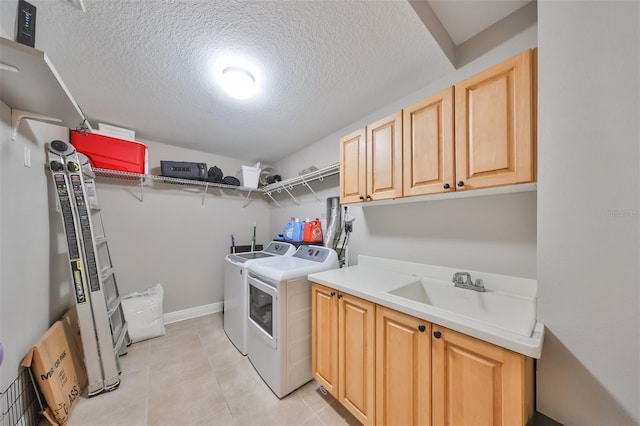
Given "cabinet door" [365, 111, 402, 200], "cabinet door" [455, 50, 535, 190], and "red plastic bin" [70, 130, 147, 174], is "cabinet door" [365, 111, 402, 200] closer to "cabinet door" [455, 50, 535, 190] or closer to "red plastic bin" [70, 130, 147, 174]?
"cabinet door" [455, 50, 535, 190]

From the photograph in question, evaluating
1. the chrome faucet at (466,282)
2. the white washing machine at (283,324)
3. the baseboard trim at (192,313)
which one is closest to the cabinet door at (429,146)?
the chrome faucet at (466,282)

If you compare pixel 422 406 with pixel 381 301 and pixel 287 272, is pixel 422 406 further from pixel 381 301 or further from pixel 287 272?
pixel 287 272

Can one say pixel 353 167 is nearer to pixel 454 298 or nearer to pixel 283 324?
pixel 454 298

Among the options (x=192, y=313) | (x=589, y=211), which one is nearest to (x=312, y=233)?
(x=589, y=211)

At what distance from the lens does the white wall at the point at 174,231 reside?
2455mm

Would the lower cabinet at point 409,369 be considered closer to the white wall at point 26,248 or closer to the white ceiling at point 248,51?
the white ceiling at point 248,51

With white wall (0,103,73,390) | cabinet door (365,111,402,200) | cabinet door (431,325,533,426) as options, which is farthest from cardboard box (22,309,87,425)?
cabinet door (365,111,402,200)

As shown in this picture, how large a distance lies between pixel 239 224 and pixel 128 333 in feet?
5.66

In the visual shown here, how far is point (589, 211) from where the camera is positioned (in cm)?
76

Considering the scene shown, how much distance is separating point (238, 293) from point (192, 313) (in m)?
1.33

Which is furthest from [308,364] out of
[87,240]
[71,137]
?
[71,137]

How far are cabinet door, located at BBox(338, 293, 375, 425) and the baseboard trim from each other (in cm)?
239

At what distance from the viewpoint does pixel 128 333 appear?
218 centimetres

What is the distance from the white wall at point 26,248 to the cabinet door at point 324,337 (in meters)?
1.71
